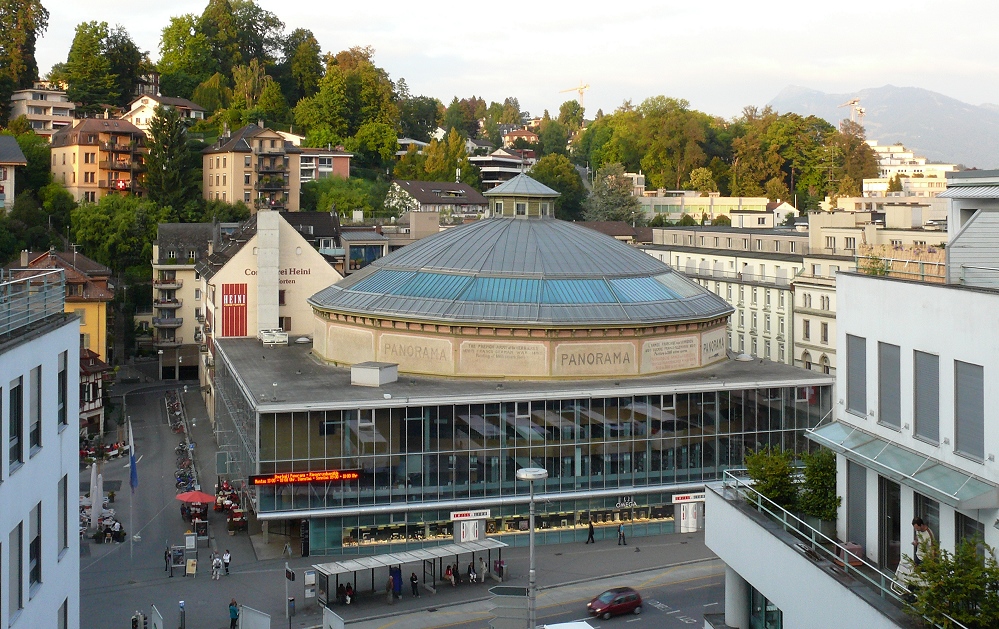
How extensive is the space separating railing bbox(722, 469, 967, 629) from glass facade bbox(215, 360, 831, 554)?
24928 mm

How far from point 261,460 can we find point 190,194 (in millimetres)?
69754

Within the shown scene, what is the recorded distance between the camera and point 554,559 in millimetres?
48969

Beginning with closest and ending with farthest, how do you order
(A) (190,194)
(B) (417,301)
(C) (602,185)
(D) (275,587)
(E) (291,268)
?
(D) (275,587), (B) (417,301), (E) (291,268), (A) (190,194), (C) (602,185)

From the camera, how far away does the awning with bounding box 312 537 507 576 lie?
4241 centimetres

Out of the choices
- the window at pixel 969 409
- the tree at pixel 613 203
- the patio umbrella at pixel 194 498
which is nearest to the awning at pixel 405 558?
the patio umbrella at pixel 194 498

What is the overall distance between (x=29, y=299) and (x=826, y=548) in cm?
1589

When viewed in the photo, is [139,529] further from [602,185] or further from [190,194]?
[602,185]

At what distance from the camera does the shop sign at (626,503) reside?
2067 inches

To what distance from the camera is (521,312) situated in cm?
5609

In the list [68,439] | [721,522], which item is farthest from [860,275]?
[68,439]

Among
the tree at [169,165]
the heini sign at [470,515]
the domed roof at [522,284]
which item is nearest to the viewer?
the heini sign at [470,515]

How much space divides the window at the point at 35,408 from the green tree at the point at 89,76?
11873cm

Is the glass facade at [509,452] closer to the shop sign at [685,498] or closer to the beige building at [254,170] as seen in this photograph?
the shop sign at [685,498]

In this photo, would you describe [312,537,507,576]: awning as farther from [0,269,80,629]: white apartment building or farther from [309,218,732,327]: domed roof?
[0,269,80,629]: white apartment building
